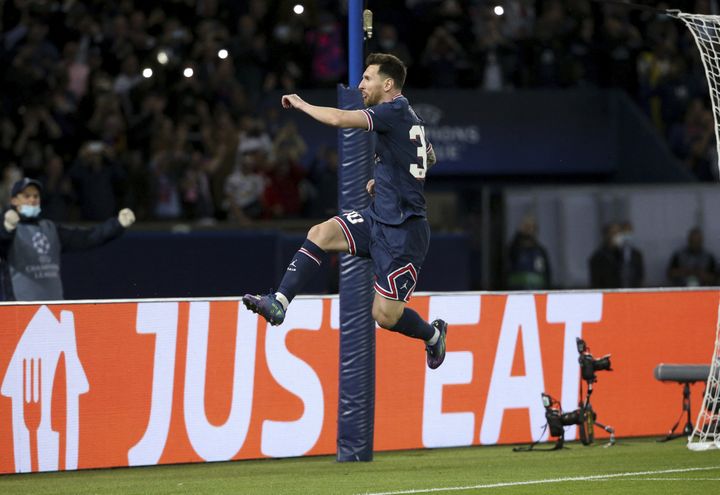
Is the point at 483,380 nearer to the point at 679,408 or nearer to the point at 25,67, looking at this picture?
the point at 679,408

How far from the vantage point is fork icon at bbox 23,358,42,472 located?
1052 centimetres

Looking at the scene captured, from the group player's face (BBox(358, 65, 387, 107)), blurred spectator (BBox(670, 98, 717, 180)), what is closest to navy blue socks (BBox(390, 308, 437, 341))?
player's face (BBox(358, 65, 387, 107))

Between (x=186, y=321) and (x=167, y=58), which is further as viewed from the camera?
(x=167, y=58)

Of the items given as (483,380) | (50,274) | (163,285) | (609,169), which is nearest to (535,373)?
(483,380)

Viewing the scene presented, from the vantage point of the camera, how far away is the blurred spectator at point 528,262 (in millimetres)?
18672

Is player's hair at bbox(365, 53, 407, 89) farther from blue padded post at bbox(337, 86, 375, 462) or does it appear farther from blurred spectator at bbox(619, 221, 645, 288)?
blurred spectator at bbox(619, 221, 645, 288)

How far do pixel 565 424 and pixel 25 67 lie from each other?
8.58 meters

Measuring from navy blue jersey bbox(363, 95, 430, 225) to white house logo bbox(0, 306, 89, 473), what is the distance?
295 cm

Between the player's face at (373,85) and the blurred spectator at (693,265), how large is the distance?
11.2 m

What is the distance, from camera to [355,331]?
10.5 meters

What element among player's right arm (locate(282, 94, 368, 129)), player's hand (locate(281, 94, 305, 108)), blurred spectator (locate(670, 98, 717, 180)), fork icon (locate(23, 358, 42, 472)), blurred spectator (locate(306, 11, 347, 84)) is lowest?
fork icon (locate(23, 358, 42, 472))

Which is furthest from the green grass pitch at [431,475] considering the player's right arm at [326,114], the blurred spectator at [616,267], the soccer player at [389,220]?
the blurred spectator at [616,267]

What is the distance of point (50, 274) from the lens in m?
12.1

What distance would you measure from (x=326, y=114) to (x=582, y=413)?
437 centimetres
